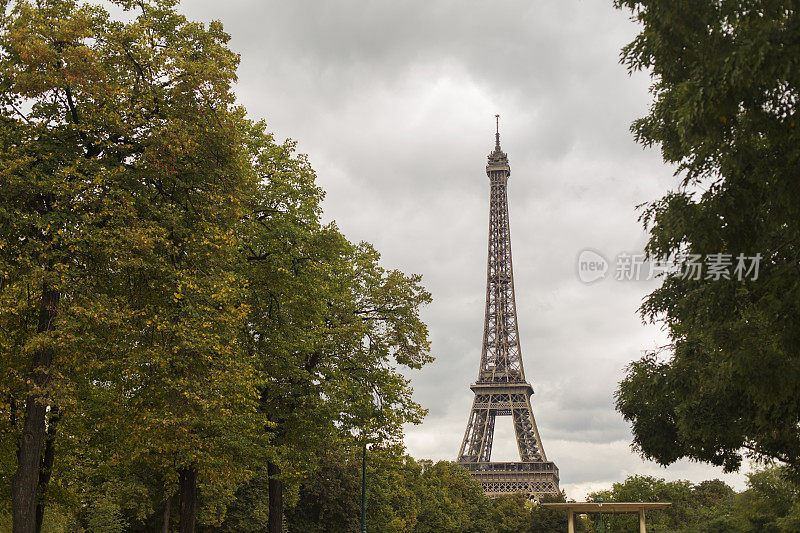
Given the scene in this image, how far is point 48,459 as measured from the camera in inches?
881

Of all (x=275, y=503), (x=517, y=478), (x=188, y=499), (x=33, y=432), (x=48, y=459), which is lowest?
(x=517, y=478)

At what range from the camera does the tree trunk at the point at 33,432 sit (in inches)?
576

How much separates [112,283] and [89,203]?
222 cm

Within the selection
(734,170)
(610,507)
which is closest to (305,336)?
(734,170)

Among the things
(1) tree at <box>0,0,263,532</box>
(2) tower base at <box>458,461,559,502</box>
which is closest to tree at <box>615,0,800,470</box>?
(1) tree at <box>0,0,263,532</box>

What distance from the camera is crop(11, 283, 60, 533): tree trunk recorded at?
14.6 metres

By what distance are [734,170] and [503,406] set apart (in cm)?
8369

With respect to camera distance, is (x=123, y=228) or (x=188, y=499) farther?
(x=188, y=499)

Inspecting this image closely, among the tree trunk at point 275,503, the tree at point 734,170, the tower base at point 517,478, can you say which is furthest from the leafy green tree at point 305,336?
the tower base at point 517,478

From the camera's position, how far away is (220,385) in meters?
16.8

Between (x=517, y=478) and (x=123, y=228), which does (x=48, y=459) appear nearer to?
(x=123, y=228)

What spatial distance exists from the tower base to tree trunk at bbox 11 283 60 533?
74697 mm

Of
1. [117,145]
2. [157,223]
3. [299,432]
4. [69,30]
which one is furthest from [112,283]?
[299,432]

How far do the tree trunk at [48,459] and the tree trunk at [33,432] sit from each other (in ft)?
21.0
